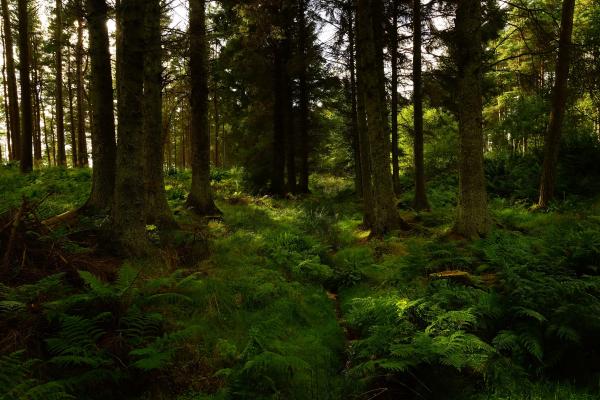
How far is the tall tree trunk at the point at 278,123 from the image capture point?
20406 mm

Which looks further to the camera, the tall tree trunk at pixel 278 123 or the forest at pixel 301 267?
the tall tree trunk at pixel 278 123

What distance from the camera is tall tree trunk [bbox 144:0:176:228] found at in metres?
9.05

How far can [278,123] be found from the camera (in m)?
20.5

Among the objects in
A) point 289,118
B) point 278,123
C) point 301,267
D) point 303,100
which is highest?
point 303,100

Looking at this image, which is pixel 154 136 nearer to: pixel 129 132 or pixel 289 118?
pixel 129 132

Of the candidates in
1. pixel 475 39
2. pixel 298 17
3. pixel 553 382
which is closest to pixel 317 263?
pixel 553 382

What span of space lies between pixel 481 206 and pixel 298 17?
15.5m

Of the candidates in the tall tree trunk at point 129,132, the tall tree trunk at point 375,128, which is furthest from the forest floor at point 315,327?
the tall tree trunk at point 375,128

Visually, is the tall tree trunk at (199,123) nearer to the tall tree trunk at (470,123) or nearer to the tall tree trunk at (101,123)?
the tall tree trunk at (101,123)

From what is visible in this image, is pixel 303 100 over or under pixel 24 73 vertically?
under

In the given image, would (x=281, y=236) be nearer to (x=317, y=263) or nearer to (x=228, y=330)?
(x=317, y=263)

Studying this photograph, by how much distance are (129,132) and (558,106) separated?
1288cm

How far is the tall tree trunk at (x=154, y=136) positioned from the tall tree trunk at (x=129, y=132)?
6.65 feet

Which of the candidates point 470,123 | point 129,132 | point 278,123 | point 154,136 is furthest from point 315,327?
point 278,123
